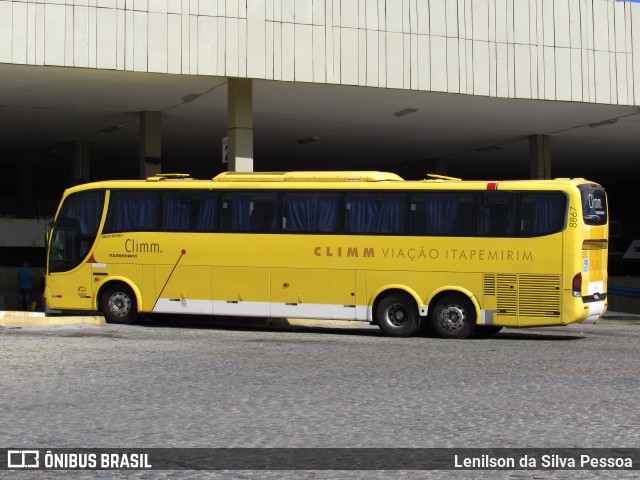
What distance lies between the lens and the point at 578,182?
2003 centimetres

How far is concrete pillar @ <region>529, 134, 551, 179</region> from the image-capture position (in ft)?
116

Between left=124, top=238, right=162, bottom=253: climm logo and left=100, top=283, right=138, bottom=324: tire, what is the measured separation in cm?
83

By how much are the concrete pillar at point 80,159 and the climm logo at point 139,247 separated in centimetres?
1832

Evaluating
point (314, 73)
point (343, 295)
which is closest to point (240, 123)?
point (314, 73)

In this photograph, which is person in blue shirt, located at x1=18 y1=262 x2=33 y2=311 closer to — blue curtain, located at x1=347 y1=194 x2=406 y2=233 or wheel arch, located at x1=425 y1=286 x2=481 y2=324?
blue curtain, located at x1=347 y1=194 x2=406 y2=233

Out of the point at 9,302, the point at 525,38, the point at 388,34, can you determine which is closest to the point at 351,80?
the point at 388,34

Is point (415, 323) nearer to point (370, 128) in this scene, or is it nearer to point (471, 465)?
point (471, 465)

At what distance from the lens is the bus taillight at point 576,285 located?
63.9ft

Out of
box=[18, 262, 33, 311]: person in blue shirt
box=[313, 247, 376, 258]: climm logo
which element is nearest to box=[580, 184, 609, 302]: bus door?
box=[313, 247, 376, 258]: climm logo

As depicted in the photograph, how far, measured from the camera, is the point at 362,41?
25797mm

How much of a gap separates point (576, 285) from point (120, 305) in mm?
9626

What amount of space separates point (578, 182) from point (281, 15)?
898cm

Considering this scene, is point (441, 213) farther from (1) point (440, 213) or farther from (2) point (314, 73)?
(2) point (314, 73)

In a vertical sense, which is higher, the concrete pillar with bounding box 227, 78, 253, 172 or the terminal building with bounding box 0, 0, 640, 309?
the terminal building with bounding box 0, 0, 640, 309
